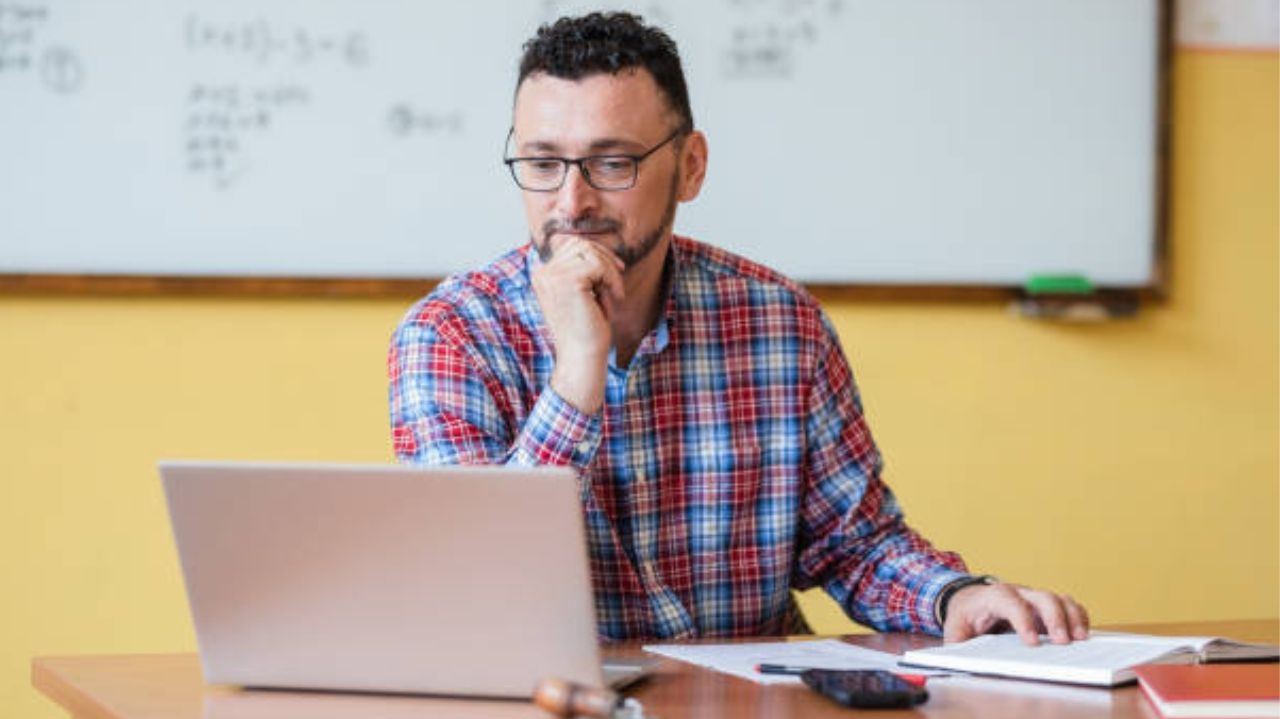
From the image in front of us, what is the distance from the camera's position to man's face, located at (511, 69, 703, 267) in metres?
1.69

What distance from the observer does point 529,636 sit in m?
1.18

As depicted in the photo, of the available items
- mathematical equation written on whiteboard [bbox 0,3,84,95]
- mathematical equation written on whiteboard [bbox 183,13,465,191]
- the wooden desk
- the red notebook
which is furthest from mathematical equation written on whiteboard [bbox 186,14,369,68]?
the red notebook

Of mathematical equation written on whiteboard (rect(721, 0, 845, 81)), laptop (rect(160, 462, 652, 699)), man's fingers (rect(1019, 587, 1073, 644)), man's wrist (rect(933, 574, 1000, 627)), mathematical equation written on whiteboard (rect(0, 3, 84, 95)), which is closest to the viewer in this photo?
laptop (rect(160, 462, 652, 699))

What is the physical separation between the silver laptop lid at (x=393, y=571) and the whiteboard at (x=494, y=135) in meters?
1.16

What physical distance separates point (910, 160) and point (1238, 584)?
89 centimetres

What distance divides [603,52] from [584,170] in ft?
0.47

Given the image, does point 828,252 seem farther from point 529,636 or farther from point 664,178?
point 529,636

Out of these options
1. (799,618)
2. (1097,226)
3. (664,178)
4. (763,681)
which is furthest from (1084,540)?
(763,681)

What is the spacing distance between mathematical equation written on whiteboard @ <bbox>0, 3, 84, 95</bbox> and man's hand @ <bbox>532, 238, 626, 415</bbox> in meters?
0.92

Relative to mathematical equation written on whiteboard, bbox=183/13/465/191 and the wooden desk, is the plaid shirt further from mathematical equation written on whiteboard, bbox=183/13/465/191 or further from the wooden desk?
mathematical equation written on whiteboard, bbox=183/13/465/191

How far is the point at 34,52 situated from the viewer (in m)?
2.22

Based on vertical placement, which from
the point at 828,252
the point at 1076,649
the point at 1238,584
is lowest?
the point at 1238,584

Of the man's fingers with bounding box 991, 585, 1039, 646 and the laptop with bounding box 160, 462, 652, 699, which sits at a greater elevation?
the laptop with bounding box 160, 462, 652, 699

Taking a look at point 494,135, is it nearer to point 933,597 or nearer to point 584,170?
point 584,170
